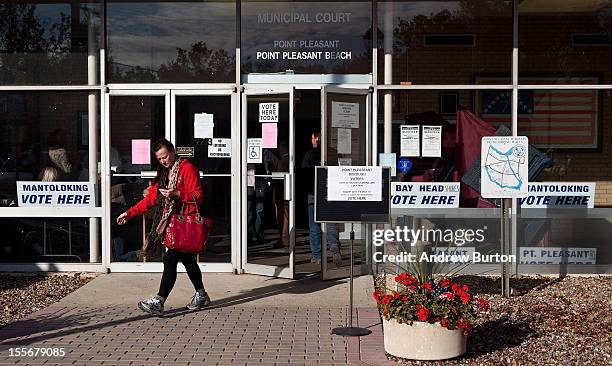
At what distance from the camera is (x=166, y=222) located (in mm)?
8414

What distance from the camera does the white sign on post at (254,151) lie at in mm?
10711

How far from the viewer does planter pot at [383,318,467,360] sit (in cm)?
681

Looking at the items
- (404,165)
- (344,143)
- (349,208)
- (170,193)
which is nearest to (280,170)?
(344,143)

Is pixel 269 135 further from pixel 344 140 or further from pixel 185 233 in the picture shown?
pixel 185 233

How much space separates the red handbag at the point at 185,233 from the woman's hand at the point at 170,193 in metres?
0.18

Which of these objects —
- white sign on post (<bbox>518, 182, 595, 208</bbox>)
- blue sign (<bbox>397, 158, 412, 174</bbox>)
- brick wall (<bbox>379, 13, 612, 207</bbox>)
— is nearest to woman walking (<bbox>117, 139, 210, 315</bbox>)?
blue sign (<bbox>397, 158, 412, 174</bbox>)

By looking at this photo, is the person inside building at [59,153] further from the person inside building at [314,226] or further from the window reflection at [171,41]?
the person inside building at [314,226]

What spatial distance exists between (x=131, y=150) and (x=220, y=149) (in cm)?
114

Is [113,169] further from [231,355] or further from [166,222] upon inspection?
[231,355]

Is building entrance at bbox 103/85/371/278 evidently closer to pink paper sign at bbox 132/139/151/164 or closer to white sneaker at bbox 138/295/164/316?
pink paper sign at bbox 132/139/151/164

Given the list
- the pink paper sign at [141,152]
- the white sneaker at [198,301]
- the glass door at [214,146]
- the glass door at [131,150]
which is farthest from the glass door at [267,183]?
the white sneaker at [198,301]

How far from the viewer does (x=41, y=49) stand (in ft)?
36.4

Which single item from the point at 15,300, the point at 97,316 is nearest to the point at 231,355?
the point at 97,316

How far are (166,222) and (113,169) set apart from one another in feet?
9.25
